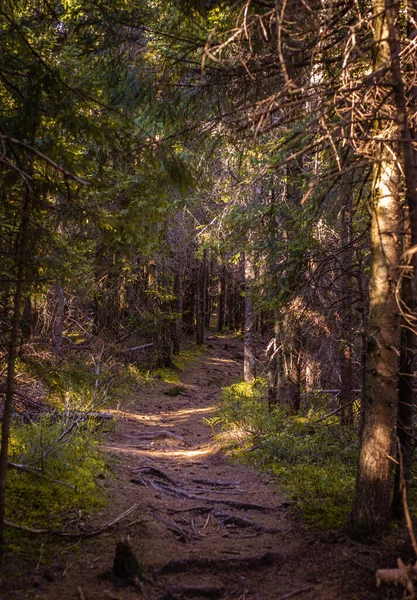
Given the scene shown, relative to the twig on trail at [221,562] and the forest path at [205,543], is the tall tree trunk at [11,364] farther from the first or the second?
the twig on trail at [221,562]

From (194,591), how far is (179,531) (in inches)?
59.3

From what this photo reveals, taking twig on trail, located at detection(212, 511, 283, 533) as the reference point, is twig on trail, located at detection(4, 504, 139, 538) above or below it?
above

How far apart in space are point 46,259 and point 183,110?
2.87 m

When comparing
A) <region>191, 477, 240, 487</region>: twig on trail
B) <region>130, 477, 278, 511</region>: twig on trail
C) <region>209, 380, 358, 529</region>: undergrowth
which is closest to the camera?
<region>209, 380, 358, 529</region>: undergrowth

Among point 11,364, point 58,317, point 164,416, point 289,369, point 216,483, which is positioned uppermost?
point 58,317

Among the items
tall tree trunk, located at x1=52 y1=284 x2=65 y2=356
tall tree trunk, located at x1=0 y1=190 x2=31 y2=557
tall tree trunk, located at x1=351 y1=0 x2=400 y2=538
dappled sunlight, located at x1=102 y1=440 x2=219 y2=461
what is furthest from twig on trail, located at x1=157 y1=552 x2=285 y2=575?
tall tree trunk, located at x1=52 y1=284 x2=65 y2=356

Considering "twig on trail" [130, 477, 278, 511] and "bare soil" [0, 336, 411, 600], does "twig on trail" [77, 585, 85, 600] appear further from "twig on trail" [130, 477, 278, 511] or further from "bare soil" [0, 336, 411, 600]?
"twig on trail" [130, 477, 278, 511]

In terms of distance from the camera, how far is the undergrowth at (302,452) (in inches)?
254

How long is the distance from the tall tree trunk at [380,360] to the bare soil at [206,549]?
435mm

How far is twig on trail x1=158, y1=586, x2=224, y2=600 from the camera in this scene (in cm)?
436

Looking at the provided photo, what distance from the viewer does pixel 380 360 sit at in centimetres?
508

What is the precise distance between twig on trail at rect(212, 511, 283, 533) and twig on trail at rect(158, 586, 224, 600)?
5.56ft

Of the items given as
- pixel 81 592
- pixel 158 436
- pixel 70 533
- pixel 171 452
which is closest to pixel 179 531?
pixel 70 533

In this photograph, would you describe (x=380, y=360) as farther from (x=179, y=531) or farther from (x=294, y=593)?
(x=179, y=531)
